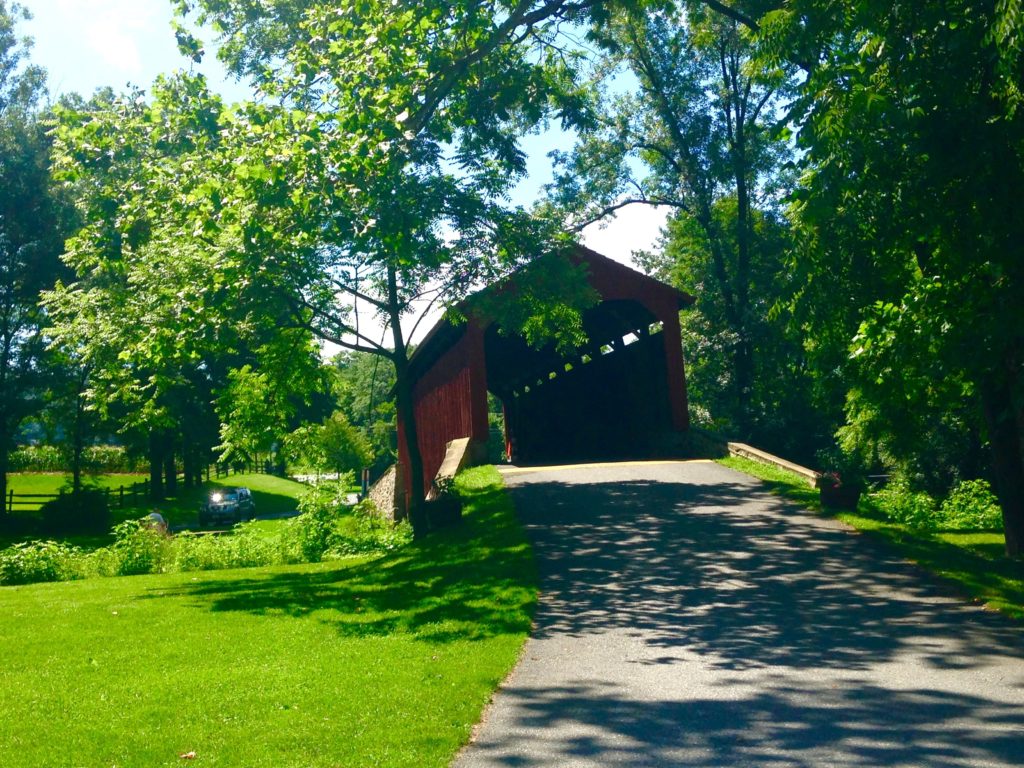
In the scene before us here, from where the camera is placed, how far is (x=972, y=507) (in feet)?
69.1

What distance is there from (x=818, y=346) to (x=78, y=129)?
10203mm

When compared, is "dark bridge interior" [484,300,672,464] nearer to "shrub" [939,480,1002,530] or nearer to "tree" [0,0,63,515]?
"shrub" [939,480,1002,530]

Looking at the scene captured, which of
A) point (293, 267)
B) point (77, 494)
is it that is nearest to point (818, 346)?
point (293, 267)

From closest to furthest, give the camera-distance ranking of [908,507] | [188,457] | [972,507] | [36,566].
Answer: [36,566]
[908,507]
[972,507]
[188,457]

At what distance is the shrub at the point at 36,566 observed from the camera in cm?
1770

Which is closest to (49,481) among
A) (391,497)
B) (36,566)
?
(391,497)

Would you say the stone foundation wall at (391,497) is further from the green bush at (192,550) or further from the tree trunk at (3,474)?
the tree trunk at (3,474)

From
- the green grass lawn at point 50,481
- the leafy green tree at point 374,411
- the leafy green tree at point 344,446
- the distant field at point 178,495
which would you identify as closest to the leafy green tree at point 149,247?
the distant field at point 178,495

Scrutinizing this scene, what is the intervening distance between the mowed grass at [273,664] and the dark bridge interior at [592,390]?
521 inches

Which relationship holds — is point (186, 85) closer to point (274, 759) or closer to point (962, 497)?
point (274, 759)

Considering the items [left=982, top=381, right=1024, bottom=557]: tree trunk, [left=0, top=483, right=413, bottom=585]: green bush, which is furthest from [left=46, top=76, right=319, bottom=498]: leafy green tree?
[left=982, top=381, right=1024, bottom=557]: tree trunk

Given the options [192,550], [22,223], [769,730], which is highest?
[22,223]

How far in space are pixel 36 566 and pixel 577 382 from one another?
1866 centimetres

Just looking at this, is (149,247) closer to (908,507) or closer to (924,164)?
(924,164)
